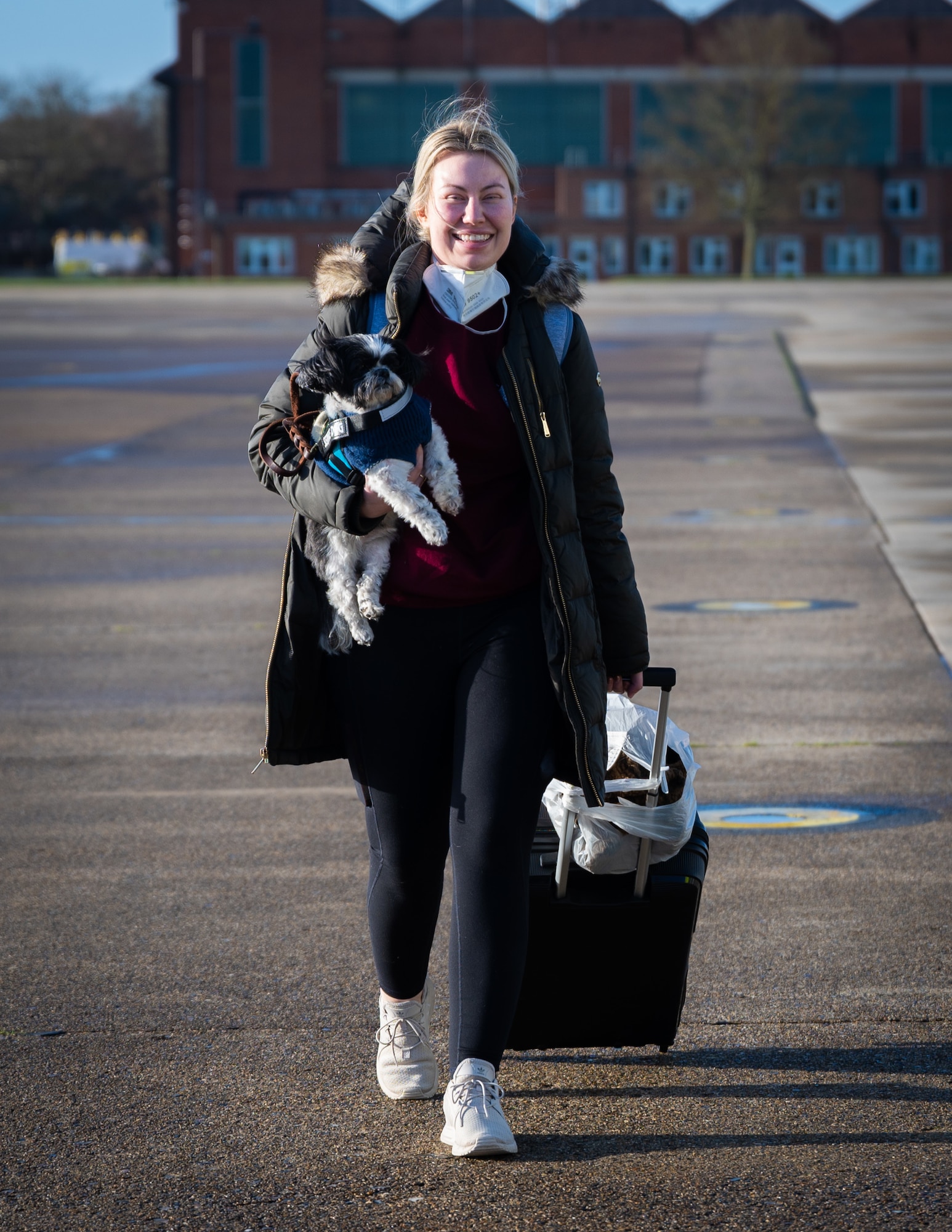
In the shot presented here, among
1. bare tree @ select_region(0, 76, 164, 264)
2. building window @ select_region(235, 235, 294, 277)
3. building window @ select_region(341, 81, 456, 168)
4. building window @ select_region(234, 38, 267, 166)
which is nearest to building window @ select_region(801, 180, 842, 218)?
building window @ select_region(341, 81, 456, 168)

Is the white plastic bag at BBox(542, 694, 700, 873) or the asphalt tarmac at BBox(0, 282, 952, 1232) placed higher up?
the white plastic bag at BBox(542, 694, 700, 873)

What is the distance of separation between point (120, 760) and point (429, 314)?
3649 millimetres

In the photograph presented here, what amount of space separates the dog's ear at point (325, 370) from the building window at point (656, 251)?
8961cm

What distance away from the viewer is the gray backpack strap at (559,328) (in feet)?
10.7

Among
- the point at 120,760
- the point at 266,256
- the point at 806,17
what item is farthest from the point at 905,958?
the point at 806,17

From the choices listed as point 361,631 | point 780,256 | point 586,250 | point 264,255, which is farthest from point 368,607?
point 264,255

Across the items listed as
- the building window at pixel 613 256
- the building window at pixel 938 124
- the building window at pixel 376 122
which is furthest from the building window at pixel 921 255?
the building window at pixel 376 122

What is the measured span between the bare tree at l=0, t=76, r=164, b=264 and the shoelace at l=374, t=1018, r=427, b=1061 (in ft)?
351

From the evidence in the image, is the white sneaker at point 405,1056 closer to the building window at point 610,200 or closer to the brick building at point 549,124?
the brick building at point 549,124

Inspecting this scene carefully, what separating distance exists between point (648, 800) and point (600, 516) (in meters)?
0.58

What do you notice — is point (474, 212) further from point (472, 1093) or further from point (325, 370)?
point (472, 1093)

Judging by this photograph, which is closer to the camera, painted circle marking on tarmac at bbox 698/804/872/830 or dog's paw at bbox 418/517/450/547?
dog's paw at bbox 418/517/450/547

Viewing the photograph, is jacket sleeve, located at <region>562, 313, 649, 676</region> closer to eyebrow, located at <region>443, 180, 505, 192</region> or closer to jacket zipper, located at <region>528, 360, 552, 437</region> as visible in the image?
jacket zipper, located at <region>528, 360, 552, 437</region>

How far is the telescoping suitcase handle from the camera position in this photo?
11.1 feet
